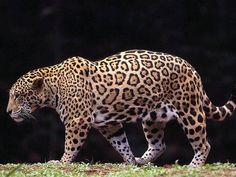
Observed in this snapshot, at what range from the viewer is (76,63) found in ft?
41.9

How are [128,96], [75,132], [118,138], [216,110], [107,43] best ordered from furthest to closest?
[107,43] → [216,110] → [118,138] → [128,96] → [75,132]

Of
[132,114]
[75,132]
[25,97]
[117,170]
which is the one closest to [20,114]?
[25,97]

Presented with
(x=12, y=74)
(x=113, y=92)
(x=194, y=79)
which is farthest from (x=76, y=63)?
(x=12, y=74)

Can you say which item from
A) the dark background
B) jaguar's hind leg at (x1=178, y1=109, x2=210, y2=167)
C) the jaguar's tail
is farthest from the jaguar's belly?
the dark background

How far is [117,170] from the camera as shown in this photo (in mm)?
11453

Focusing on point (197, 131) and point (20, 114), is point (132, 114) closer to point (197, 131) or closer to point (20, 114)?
point (197, 131)

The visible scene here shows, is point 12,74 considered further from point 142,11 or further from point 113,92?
point 113,92

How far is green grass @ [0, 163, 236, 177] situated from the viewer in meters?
10.2

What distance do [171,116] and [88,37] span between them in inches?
357

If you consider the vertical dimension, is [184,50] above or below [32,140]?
above

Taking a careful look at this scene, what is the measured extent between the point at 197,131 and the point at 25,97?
6.70 ft

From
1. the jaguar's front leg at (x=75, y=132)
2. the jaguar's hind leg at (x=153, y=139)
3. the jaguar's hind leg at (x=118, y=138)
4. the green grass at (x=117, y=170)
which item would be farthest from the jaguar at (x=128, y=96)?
the green grass at (x=117, y=170)

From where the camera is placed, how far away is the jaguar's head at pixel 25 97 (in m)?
12.9

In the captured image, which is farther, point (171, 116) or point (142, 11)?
point (142, 11)
